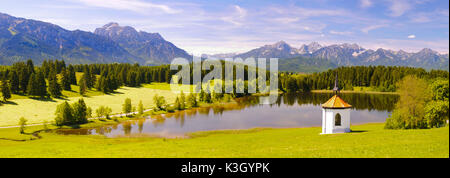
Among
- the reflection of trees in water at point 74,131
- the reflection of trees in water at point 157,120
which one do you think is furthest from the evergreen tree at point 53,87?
the reflection of trees in water at point 74,131

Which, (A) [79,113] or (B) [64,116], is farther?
(A) [79,113]

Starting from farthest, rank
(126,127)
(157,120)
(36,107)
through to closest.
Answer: (36,107)
(157,120)
(126,127)

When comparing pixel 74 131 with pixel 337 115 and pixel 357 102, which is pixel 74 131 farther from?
pixel 357 102

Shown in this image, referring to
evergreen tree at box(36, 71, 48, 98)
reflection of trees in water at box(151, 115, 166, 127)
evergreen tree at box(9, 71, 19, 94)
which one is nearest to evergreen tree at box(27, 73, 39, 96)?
evergreen tree at box(36, 71, 48, 98)

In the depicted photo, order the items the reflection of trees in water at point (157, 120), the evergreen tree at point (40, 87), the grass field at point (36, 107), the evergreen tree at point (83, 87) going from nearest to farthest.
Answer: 1. the reflection of trees in water at point (157, 120)
2. the grass field at point (36, 107)
3. the evergreen tree at point (40, 87)
4. the evergreen tree at point (83, 87)

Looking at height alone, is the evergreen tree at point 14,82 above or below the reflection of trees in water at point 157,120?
above

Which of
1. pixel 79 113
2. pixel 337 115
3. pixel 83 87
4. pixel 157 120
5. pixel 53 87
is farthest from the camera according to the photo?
pixel 83 87

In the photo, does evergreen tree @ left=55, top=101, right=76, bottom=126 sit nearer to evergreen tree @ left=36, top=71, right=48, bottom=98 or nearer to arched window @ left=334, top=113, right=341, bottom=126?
evergreen tree @ left=36, top=71, right=48, bottom=98

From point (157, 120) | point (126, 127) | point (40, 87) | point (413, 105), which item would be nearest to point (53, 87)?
point (40, 87)

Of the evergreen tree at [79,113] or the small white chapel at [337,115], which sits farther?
the evergreen tree at [79,113]

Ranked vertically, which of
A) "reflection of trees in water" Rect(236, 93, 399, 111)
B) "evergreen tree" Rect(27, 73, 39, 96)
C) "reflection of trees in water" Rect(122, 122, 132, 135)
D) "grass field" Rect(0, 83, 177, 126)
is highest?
"evergreen tree" Rect(27, 73, 39, 96)

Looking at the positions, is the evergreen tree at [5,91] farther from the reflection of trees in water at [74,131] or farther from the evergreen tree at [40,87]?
the reflection of trees in water at [74,131]
